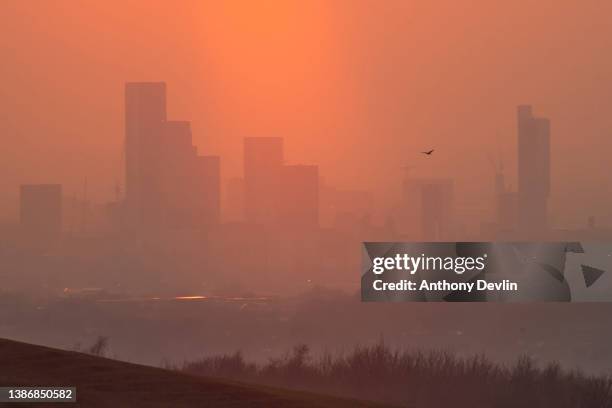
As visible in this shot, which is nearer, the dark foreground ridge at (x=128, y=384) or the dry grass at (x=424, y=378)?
the dark foreground ridge at (x=128, y=384)

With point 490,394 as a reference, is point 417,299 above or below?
above

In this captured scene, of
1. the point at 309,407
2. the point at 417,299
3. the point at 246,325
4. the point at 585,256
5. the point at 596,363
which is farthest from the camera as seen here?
the point at 246,325

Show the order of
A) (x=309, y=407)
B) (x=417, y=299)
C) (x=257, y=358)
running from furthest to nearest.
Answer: (x=257, y=358) → (x=417, y=299) → (x=309, y=407)

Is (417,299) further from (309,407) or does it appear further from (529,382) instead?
(309,407)

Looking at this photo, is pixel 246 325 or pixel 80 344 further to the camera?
pixel 246 325

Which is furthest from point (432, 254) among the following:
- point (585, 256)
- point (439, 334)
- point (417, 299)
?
point (439, 334)

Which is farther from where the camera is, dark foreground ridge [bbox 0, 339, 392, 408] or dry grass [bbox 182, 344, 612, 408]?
dry grass [bbox 182, 344, 612, 408]

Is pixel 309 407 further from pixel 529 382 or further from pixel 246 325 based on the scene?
pixel 246 325

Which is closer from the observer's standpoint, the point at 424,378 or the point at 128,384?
the point at 128,384
